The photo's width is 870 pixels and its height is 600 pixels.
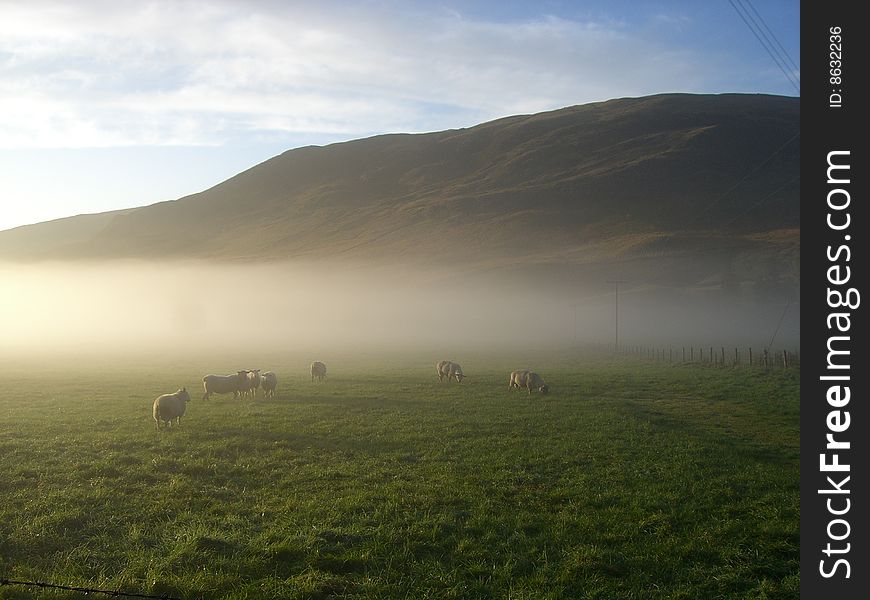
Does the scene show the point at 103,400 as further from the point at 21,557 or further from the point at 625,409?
the point at 625,409

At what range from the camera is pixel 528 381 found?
3091cm

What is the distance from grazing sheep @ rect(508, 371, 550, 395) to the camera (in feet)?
100

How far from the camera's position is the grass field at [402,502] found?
8.84 m

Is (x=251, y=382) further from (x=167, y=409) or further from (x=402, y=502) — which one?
(x=402, y=502)

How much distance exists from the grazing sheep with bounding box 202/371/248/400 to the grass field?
387 cm

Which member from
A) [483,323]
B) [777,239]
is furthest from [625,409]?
[777,239]

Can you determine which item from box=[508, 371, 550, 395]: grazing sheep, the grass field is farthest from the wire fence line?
box=[508, 371, 550, 395]: grazing sheep

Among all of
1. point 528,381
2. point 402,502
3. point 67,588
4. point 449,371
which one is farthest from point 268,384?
point 67,588

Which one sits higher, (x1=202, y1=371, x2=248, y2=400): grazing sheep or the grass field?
(x1=202, y1=371, x2=248, y2=400): grazing sheep

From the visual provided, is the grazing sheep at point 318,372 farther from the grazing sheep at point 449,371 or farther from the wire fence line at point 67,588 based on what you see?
the wire fence line at point 67,588

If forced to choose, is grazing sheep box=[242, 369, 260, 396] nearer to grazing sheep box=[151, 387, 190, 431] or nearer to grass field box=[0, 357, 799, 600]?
grass field box=[0, 357, 799, 600]

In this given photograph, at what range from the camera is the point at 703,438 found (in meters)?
19.8

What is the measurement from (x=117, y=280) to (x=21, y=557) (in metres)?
205

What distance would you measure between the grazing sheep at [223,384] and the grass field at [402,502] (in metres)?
3.87
